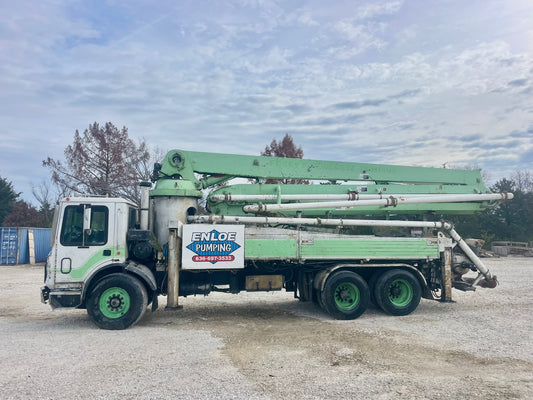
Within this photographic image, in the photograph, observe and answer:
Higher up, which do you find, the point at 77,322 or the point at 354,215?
the point at 354,215

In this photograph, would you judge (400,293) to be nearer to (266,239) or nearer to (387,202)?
(387,202)

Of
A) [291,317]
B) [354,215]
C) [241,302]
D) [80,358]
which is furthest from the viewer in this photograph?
[241,302]

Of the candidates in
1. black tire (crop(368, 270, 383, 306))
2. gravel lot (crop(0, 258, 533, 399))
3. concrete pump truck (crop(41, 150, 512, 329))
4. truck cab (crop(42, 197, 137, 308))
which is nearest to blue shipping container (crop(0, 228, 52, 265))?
gravel lot (crop(0, 258, 533, 399))

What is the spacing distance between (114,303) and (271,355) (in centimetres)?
347

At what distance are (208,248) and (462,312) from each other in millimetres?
6199

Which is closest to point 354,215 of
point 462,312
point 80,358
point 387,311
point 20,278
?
point 387,311

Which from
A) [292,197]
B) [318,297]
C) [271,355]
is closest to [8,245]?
[292,197]

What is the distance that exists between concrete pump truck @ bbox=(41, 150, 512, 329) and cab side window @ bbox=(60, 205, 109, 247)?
20 millimetres

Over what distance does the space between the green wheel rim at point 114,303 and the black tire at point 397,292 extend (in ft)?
17.7

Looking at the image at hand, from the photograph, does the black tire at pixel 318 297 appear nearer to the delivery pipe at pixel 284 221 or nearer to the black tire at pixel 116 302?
the delivery pipe at pixel 284 221

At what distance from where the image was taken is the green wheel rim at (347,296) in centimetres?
860

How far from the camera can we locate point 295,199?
890cm

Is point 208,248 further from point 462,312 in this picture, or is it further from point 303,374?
point 462,312

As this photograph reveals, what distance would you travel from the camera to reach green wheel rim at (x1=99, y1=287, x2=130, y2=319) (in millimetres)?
7578
